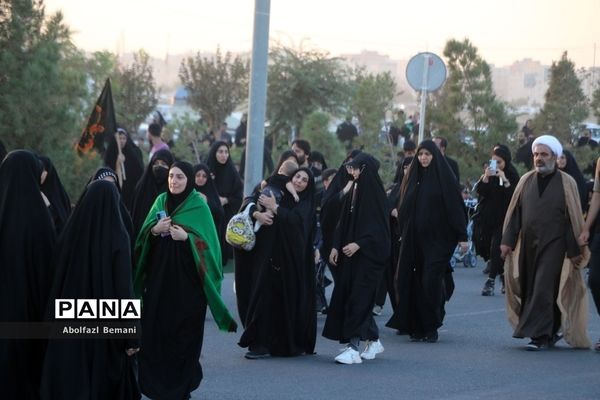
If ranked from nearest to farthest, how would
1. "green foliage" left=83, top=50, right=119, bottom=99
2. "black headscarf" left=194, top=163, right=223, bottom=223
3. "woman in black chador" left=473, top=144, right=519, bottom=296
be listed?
"black headscarf" left=194, top=163, right=223, bottom=223 < "woman in black chador" left=473, top=144, right=519, bottom=296 < "green foliage" left=83, top=50, right=119, bottom=99

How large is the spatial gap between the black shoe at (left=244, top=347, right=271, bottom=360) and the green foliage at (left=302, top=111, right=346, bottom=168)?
17.2 metres

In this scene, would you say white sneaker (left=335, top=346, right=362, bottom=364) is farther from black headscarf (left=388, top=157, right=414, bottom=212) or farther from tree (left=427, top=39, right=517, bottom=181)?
tree (left=427, top=39, right=517, bottom=181)

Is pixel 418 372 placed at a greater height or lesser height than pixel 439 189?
lesser

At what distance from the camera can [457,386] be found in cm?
977

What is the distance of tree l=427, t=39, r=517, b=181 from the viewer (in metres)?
27.8

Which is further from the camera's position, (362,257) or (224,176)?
(224,176)

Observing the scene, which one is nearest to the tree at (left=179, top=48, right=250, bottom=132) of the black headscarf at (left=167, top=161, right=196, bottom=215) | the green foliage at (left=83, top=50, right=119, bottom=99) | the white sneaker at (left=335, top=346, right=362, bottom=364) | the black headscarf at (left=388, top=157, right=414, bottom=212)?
the green foliage at (left=83, top=50, right=119, bottom=99)

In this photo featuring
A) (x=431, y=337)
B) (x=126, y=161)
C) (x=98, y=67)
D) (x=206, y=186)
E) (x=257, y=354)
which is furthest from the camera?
(x=98, y=67)

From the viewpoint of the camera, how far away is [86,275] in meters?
7.38

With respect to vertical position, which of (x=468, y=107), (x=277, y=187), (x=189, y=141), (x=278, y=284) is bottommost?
(x=278, y=284)

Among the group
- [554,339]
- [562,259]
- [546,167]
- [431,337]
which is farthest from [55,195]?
[554,339]

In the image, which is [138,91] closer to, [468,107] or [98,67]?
[98,67]

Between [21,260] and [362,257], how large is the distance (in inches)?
159

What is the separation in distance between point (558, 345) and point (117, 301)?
5621 mm
